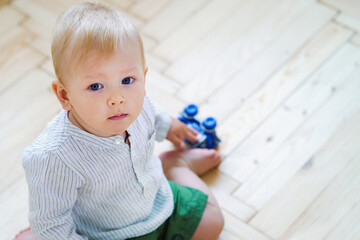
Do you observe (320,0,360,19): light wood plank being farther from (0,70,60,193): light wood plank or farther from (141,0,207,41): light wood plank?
(0,70,60,193): light wood plank

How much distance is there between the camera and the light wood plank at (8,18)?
1567 millimetres

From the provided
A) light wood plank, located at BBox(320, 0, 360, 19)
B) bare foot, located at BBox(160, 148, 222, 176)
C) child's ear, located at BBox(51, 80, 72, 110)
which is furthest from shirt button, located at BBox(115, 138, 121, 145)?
light wood plank, located at BBox(320, 0, 360, 19)

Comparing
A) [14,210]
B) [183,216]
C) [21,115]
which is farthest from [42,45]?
[183,216]

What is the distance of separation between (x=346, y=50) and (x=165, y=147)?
60 cm

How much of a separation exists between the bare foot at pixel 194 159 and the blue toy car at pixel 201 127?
0.10 ft

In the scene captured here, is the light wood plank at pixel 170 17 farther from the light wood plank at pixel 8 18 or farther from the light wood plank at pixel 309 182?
the light wood plank at pixel 309 182

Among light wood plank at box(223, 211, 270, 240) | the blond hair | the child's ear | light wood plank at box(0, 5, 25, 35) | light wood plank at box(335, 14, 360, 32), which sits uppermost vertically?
light wood plank at box(335, 14, 360, 32)

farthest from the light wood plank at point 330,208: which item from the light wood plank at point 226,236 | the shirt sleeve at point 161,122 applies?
the shirt sleeve at point 161,122

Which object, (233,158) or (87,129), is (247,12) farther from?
→ (87,129)

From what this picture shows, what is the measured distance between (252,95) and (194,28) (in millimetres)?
315

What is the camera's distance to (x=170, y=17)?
1.57m

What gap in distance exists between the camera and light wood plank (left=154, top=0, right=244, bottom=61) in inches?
58.5

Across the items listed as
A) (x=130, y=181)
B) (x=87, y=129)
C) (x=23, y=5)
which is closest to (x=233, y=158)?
(x=130, y=181)

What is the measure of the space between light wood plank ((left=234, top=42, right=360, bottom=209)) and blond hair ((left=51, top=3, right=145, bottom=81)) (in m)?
0.56
